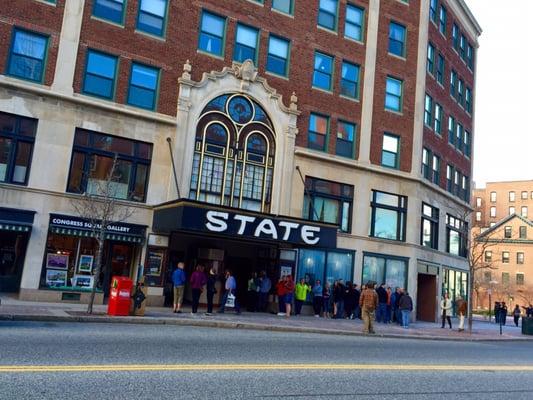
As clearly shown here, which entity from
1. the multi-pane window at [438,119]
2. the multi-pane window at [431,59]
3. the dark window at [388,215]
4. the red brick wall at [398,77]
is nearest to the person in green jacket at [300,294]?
the dark window at [388,215]

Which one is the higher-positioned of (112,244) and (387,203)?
(387,203)

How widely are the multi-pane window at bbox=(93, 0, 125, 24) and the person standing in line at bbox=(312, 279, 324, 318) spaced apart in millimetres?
13999

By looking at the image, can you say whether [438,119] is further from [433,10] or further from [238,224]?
[238,224]

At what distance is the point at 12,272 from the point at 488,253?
244 ft

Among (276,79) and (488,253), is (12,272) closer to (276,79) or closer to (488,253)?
(276,79)

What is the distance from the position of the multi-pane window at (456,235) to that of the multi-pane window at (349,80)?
11019 mm

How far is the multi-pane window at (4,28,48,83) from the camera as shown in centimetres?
1908

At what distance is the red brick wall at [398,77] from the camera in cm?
2758

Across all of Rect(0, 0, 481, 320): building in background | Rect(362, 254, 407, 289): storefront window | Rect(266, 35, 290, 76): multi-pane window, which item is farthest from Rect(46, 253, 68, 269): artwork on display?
Rect(362, 254, 407, 289): storefront window

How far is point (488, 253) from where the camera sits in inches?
3113

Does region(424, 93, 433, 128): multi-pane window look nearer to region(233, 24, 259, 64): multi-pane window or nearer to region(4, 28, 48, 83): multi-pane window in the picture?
region(233, 24, 259, 64): multi-pane window

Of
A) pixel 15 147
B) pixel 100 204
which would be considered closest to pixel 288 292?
pixel 100 204

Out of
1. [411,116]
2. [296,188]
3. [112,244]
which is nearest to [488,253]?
[411,116]

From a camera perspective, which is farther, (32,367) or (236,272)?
(236,272)
